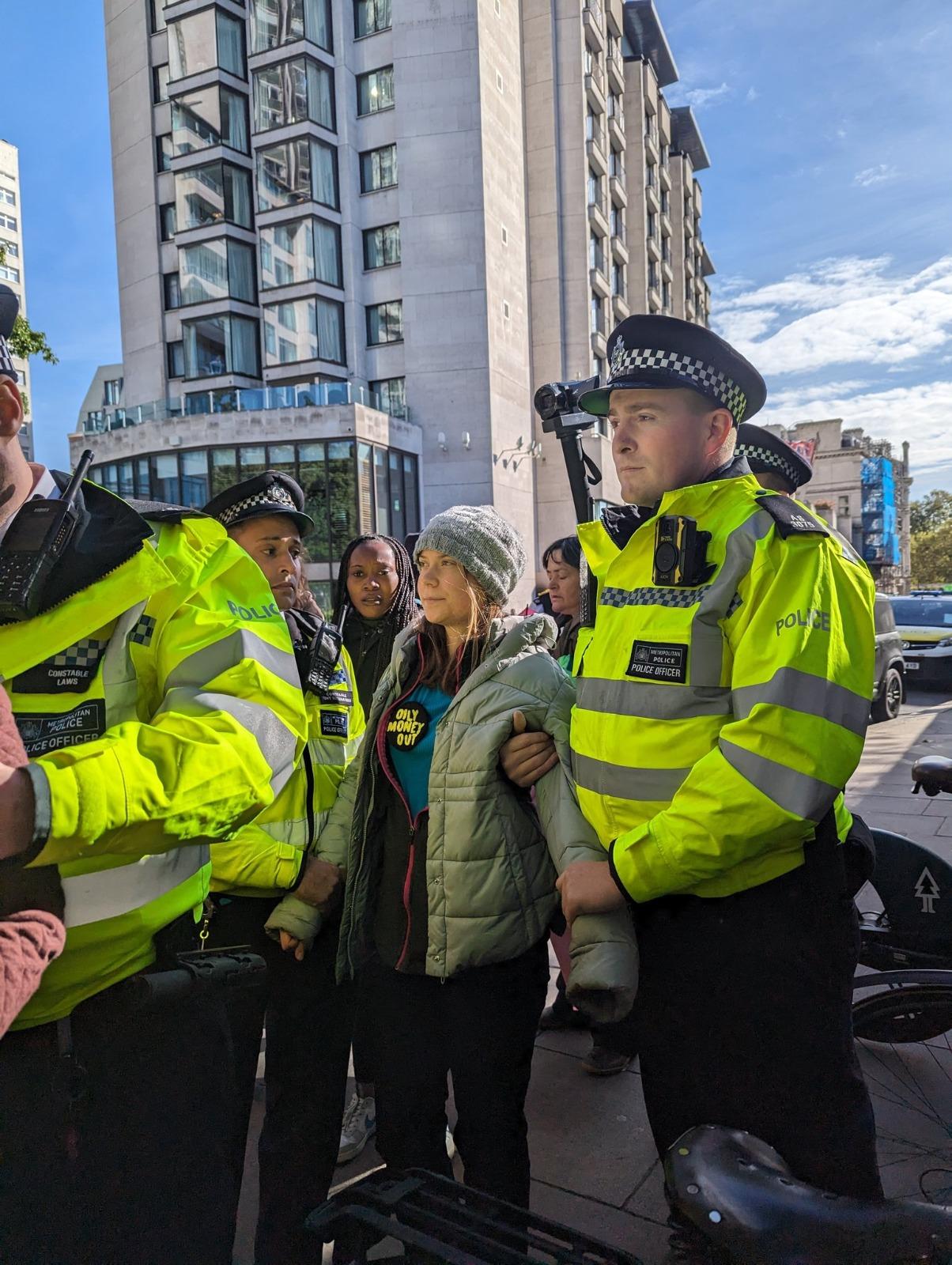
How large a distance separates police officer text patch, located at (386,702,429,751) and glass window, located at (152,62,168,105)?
3722 cm

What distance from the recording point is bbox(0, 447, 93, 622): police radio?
Answer: 4.27ft

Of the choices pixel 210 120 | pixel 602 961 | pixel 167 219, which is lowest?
pixel 602 961

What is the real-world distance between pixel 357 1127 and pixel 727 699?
7.58 feet

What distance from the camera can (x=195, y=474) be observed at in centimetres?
2798

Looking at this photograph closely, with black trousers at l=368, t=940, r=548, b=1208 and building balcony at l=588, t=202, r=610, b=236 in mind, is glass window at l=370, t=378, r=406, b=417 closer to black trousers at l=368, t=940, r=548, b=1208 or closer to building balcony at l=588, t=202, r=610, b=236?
building balcony at l=588, t=202, r=610, b=236

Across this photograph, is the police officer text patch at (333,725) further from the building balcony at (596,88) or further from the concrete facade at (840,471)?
the concrete facade at (840,471)

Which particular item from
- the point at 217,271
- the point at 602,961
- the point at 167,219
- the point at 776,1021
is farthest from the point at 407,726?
the point at 167,219

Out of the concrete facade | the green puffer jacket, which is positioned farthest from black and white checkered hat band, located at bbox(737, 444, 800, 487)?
the concrete facade

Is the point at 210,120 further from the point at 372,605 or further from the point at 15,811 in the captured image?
the point at 15,811

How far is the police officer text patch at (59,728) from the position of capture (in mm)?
1363

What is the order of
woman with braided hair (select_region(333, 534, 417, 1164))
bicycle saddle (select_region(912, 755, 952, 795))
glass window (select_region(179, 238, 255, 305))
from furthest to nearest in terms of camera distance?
glass window (select_region(179, 238, 255, 305))
woman with braided hair (select_region(333, 534, 417, 1164))
bicycle saddle (select_region(912, 755, 952, 795))

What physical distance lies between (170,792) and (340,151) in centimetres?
3414

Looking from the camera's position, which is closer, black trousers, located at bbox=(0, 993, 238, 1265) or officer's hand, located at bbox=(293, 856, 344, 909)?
black trousers, located at bbox=(0, 993, 238, 1265)

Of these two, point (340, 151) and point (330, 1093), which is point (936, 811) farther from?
point (340, 151)
